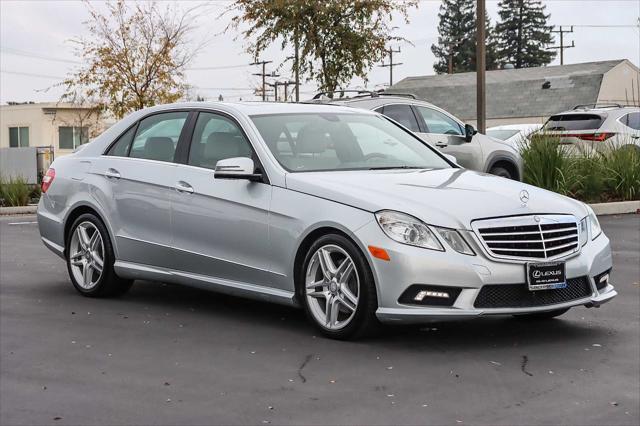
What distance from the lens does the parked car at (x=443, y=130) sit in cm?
1486

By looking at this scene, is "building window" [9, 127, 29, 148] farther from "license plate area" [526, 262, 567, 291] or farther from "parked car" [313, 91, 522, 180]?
"license plate area" [526, 262, 567, 291]

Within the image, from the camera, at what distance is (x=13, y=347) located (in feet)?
22.9

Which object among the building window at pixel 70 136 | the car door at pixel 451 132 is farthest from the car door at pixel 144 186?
the building window at pixel 70 136

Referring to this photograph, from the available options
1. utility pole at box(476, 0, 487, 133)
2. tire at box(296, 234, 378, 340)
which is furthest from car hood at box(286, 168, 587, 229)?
utility pole at box(476, 0, 487, 133)

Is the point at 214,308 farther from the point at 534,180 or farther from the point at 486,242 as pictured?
the point at 534,180

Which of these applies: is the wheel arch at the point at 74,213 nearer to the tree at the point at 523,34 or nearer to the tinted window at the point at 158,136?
the tinted window at the point at 158,136

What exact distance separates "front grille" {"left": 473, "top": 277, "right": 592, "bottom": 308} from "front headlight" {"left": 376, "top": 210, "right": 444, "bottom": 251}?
402mm

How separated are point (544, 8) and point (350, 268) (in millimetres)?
104087

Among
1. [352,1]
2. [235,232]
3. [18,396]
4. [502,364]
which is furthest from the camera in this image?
[352,1]

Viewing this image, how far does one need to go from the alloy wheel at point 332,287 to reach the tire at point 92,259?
2.30 metres

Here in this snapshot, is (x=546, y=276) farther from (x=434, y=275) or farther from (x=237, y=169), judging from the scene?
(x=237, y=169)

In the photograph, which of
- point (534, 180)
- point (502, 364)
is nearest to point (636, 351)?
point (502, 364)

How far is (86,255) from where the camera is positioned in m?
8.96

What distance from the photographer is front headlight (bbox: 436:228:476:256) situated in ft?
21.7
